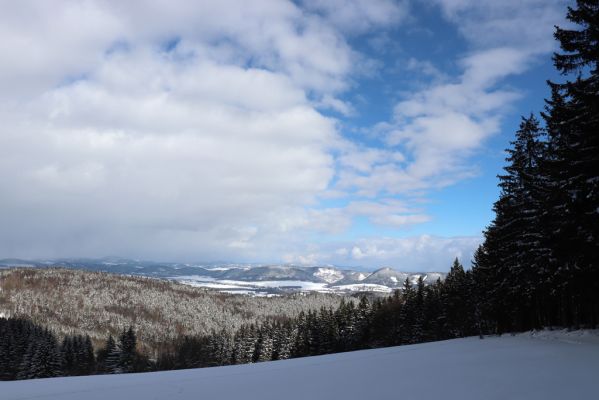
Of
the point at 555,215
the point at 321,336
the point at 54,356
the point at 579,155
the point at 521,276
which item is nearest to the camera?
the point at 579,155

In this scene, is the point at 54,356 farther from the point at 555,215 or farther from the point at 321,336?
the point at 555,215

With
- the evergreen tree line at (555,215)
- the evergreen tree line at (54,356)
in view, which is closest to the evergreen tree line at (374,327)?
the evergreen tree line at (555,215)

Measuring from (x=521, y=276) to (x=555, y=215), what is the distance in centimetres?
1182

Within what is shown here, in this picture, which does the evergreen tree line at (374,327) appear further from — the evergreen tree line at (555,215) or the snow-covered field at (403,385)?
the snow-covered field at (403,385)

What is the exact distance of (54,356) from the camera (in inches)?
2429

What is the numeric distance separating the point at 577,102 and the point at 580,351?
1117 centimetres

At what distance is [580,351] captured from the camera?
610 inches

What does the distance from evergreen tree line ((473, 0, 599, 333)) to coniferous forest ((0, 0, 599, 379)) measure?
0.21ft

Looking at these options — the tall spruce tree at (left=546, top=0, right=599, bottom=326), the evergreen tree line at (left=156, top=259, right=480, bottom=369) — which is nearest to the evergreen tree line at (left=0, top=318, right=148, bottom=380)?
the evergreen tree line at (left=156, top=259, right=480, bottom=369)

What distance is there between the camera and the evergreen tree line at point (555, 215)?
15.9 meters

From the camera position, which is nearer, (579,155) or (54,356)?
(579,155)

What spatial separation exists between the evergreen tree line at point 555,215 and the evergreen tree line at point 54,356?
62.0m

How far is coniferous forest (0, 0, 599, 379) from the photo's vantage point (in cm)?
1677

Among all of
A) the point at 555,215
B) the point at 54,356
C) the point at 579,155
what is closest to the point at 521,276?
the point at 555,215
